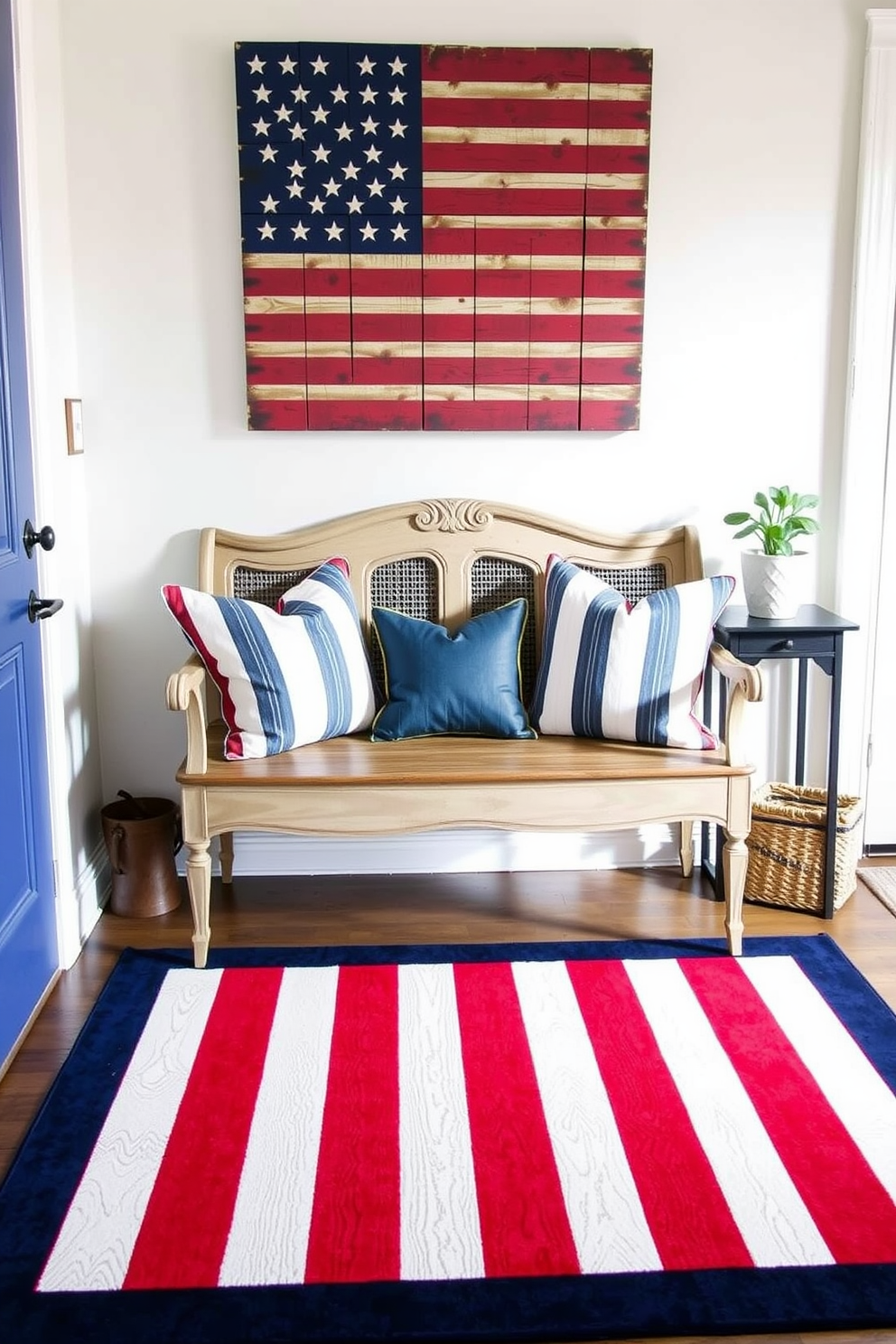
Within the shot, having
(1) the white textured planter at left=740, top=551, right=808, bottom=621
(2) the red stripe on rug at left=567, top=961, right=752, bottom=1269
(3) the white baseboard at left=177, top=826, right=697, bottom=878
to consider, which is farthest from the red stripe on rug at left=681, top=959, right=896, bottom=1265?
(1) the white textured planter at left=740, top=551, right=808, bottom=621

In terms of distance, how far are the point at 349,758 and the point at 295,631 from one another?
1.14 ft

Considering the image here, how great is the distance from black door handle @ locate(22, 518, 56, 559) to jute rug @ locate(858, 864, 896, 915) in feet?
7.79

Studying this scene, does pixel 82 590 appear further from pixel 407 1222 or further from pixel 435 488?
pixel 407 1222

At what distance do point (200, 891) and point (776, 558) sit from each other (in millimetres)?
1705

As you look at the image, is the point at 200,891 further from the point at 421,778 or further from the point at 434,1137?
the point at 434,1137

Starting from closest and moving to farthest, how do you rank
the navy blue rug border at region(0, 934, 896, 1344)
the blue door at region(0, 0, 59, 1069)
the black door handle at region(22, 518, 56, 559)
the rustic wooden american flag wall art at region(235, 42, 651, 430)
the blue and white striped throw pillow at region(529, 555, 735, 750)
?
the navy blue rug border at region(0, 934, 896, 1344), the blue door at region(0, 0, 59, 1069), the black door handle at region(22, 518, 56, 559), the blue and white striped throw pillow at region(529, 555, 735, 750), the rustic wooden american flag wall art at region(235, 42, 651, 430)

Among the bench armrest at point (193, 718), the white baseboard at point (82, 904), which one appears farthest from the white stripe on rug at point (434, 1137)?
the white baseboard at point (82, 904)

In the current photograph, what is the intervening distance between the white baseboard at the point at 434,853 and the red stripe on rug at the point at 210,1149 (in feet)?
2.25

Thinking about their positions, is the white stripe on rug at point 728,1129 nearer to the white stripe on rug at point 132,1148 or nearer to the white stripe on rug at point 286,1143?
the white stripe on rug at point 286,1143

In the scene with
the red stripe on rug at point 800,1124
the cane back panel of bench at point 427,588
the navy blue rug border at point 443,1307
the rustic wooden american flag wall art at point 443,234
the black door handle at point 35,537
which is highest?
the rustic wooden american flag wall art at point 443,234

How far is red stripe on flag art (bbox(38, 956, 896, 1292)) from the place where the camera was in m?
1.99

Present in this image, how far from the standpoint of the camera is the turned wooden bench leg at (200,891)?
2.94 metres

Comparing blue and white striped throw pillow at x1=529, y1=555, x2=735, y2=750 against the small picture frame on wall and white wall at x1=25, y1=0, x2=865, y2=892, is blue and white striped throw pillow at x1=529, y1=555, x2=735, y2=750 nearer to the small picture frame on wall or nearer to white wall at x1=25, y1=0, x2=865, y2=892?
white wall at x1=25, y1=0, x2=865, y2=892

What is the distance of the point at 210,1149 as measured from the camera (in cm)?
225
